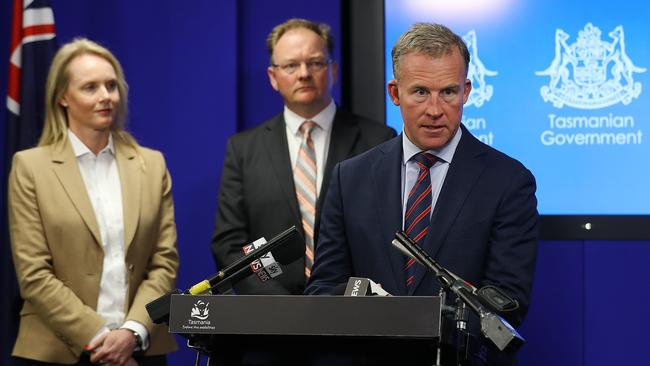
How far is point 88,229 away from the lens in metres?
3.88

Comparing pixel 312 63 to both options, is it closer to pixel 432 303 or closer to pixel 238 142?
pixel 238 142

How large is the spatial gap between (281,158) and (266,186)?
155 mm

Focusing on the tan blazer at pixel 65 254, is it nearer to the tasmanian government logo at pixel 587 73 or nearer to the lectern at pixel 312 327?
the lectern at pixel 312 327

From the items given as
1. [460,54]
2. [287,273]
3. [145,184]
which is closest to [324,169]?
[287,273]

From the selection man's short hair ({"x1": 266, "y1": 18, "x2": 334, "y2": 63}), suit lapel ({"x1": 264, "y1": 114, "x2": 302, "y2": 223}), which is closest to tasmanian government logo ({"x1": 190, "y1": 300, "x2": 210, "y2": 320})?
suit lapel ({"x1": 264, "y1": 114, "x2": 302, "y2": 223})

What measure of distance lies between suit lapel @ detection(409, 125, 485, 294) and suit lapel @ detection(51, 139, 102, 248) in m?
1.72

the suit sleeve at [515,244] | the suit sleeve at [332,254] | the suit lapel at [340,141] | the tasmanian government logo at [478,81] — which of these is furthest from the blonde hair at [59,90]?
the suit sleeve at [515,244]

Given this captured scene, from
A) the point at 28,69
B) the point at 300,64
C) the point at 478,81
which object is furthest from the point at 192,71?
the point at 478,81

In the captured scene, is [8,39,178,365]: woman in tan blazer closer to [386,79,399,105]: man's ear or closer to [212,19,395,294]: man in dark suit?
[212,19,395,294]: man in dark suit

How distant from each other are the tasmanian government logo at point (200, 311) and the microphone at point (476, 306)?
1.56ft

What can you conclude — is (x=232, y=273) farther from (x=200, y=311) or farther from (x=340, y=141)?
(x=340, y=141)

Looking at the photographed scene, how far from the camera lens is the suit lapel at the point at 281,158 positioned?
4.19m

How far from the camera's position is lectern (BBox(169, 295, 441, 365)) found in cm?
210

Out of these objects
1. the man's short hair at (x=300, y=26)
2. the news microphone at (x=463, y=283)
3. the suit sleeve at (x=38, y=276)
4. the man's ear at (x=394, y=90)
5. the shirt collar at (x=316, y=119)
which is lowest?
the suit sleeve at (x=38, y=276)
